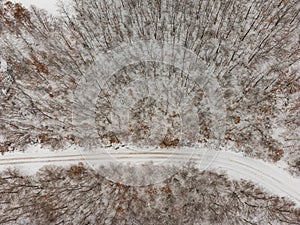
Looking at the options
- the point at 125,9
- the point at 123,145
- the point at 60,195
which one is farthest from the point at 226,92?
the point at 60,195

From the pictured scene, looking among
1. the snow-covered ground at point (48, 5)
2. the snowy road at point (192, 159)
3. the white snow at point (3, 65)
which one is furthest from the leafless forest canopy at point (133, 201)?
the snow-covered ground at point (48, 5)

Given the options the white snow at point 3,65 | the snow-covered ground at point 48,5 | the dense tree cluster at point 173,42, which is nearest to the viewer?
the dense tree cluster at point 173,42

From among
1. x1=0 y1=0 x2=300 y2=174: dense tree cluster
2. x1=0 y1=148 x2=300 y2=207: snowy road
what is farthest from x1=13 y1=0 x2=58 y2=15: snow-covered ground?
x1=0 y1=148 x2=300 y2=207: snowy road

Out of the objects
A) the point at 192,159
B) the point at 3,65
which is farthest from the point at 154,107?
the point at 3,65

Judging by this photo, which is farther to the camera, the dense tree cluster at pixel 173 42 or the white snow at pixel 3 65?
the white snow at pixel 3 65

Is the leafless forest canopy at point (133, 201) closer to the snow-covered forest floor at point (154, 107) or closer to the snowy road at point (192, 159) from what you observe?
the snow-covered forest floor at point (154, 107)

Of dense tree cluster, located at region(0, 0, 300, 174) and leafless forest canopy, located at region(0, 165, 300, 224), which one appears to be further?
dense tree cluster, located at region(0, 0, 300, 174)

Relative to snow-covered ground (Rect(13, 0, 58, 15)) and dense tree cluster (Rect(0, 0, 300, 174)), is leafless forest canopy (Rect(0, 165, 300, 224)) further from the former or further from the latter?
snow-covered ground (Rect(13, 0, 58, 15))

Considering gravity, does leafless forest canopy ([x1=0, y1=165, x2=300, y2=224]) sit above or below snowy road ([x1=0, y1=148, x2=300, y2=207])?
below

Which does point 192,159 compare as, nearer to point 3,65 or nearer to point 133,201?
point 133,201
